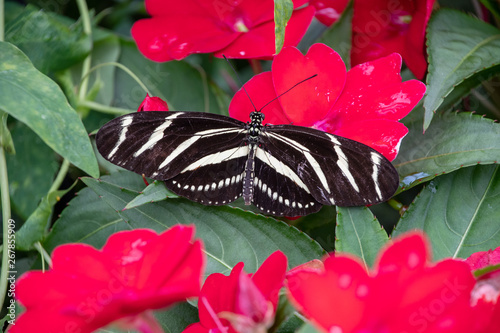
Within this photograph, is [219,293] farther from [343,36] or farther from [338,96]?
[343,36]

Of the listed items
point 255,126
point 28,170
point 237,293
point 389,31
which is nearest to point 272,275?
point 237,293

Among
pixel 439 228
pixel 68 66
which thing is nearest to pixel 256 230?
pixel 439 228

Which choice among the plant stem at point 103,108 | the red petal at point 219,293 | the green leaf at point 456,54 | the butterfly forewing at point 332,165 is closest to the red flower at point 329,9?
the green leaf at point 456,54

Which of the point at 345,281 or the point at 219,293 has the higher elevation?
the point at 345,281

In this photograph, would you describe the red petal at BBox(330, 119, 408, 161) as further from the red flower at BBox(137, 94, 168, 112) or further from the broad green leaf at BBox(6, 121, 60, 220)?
the broad green leaf at BBox(6, 121, 60, 220)

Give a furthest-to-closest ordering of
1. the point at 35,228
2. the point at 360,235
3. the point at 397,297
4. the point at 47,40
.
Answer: the point at 47,40 < the point at 35,228 < the point at 360,235 < the point at 397,297

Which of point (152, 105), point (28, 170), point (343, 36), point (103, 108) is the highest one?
point (343, 36)

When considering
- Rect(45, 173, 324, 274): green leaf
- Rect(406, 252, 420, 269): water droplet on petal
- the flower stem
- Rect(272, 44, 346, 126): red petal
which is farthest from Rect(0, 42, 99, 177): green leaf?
→ Rect(406, 252, 420, 269): water droplet on petal
